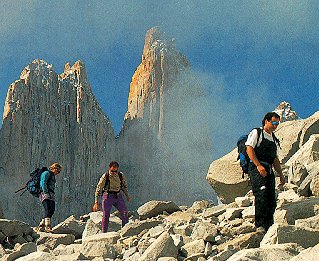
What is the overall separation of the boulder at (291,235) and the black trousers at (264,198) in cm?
143

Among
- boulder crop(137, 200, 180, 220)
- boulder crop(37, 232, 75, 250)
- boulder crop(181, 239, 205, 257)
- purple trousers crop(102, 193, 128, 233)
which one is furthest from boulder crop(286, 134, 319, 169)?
boulder crop(37, 232, 75, 250)

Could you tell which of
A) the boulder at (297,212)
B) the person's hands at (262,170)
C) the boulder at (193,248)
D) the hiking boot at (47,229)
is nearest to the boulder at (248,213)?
the boulder at (297,212)

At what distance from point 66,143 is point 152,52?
91.2ft

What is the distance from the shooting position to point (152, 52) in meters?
108

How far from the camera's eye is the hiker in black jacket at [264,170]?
7629 millimetres

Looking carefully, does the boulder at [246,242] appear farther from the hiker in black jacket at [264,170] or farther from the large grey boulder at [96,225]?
the large grey boulder at [96,225]

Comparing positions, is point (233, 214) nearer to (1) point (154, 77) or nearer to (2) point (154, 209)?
(2) point (154, 209)

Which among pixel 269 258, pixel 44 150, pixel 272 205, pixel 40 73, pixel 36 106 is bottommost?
pixel 269 258

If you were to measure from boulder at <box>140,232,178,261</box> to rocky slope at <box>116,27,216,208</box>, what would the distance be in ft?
293

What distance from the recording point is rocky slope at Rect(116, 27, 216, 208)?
9781 cm

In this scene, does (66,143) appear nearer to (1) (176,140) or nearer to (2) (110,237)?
(1) (176,140)

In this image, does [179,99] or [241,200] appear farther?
[179,99]

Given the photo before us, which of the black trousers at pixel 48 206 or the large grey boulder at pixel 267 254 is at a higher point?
the black trousers at pixel 48 206

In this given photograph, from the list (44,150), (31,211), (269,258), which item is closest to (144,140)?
(44,150)
